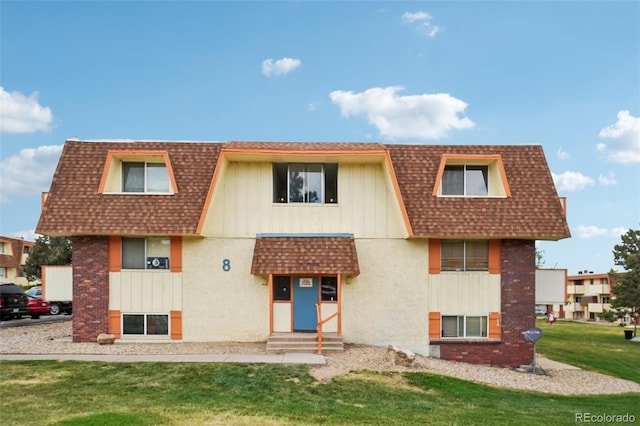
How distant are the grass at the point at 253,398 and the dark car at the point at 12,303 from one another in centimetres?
1339

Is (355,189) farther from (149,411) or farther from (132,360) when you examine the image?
(149,411)

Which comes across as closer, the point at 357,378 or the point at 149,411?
the point at 149,411

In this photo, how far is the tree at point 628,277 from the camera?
110 ft

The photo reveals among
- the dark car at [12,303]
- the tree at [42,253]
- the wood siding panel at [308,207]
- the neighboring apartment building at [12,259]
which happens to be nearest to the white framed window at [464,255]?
the wood siding panel at [308,207]

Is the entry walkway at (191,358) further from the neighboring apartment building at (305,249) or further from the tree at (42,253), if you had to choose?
the tree at (42,253)

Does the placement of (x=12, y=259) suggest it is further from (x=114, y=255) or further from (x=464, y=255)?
(x=464, y=255)

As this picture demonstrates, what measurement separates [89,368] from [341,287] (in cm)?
788

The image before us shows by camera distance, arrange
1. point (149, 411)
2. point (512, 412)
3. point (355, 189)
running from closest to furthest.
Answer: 1. point (149, 411)
2. point (512, 412)
3. point (355, 189)

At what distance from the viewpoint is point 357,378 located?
41.1 feet

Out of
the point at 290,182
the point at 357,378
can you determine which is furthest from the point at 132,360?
the point at 290,182

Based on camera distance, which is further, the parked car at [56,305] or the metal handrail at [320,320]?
the parked car at [56,305]

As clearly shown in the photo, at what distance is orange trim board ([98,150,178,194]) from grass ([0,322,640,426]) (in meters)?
6.01

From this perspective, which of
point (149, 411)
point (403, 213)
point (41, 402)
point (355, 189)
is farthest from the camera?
point (355, 189)

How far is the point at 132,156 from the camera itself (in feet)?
56.3
